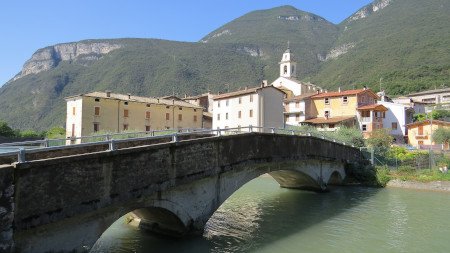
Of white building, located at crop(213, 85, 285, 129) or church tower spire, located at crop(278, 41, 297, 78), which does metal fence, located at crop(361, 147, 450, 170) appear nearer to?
white building, located at crop(213, 85, 285, 129)

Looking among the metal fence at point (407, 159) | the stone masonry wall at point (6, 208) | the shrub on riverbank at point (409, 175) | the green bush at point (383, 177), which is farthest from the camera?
the metal fence at point (407, 159)

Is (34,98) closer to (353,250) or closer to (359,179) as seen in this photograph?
(359,179)

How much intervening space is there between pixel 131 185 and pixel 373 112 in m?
57.2

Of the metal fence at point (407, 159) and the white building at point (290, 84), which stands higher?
the white building at point (290, 84)

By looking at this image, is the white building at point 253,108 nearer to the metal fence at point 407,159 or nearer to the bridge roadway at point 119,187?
the metal fence at point 407,159

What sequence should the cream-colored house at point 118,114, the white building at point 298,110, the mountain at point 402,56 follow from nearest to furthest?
the cream-colored house at point 118,114 → the white building at point 298,110 → the mountain at point 402,56

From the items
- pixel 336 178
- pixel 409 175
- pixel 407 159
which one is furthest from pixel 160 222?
pixel 407 159

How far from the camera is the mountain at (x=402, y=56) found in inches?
4476

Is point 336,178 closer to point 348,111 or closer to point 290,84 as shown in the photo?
point 348,111

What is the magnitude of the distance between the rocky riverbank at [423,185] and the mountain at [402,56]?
72275 millimetres

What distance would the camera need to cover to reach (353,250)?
56.5 feet

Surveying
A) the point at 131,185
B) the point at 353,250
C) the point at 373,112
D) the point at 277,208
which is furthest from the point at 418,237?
the point at 373,112

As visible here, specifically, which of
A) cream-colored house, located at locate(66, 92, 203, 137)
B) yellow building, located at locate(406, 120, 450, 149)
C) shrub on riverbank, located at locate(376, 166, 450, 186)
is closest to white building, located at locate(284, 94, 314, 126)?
yellow building, located at locate(406, 120, 450, 149)

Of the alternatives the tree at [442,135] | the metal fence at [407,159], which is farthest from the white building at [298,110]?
the metal fence at [407,159]
